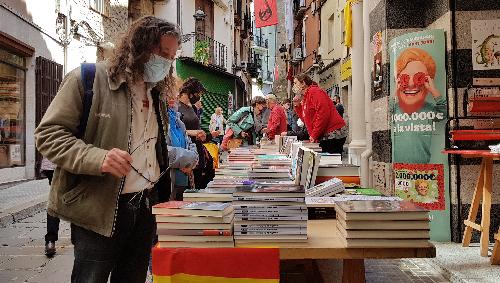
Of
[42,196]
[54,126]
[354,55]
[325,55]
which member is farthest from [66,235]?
[325,55]

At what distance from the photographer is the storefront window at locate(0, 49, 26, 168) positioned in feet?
41.6

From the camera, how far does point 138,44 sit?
2.61 m

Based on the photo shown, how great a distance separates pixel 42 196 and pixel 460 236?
301 inches

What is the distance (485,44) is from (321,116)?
2.60 metres

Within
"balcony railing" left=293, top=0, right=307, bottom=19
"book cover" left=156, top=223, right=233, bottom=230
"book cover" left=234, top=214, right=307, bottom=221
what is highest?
"balcony railing" left=293, top=0, right=307, bottom=19

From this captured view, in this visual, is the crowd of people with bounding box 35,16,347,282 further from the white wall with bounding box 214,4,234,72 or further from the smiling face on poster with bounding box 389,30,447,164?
the white wall with bounding box 214,4,234,72

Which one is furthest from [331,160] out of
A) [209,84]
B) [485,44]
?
[209,84]

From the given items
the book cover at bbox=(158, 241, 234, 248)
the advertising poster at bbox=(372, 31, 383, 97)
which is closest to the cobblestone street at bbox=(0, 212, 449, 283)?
the book cover at bbox=(158, 241, 234, 248)

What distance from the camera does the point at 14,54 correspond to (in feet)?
42.7

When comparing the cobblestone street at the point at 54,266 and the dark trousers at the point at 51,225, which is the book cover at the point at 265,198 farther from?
the dark trousers at the point at 51,225

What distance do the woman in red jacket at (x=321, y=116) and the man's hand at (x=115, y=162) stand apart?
5.84 metres

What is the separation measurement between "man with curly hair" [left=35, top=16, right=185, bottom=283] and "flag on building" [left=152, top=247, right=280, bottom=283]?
0.99 ft

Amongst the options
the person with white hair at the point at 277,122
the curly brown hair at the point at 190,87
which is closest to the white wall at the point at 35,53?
the person with white hair at the point at 277,122

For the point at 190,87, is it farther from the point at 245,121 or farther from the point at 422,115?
the point at 245,121
